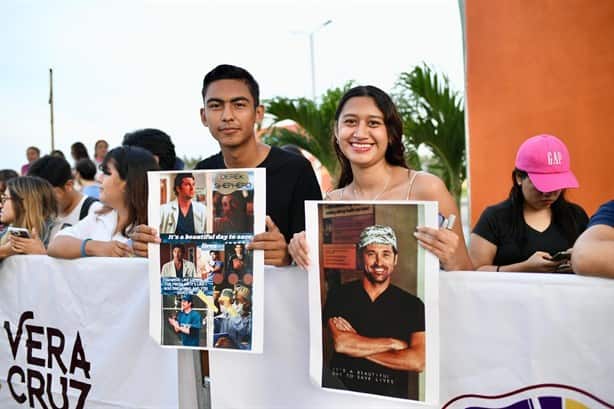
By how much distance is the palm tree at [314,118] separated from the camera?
9.50 metres

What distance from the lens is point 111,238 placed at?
2.97 metres

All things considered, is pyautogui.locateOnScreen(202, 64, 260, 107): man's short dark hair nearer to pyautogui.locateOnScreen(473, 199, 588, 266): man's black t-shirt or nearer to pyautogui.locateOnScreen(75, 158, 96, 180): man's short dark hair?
pyautogui.locateOnScreen(473, 199, 588, 266): man's black t-shirt

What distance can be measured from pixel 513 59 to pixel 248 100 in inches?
136

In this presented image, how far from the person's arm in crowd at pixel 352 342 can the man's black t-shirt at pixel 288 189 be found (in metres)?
0.66

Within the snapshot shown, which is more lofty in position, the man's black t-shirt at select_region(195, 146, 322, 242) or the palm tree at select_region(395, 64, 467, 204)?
the palm tree at select_region(395, 64, 467, 204)

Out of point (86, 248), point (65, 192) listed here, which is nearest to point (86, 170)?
point (65, 192)

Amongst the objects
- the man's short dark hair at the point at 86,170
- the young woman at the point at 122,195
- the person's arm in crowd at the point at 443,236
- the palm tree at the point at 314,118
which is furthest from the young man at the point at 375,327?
the palm tree at the point at 314,118

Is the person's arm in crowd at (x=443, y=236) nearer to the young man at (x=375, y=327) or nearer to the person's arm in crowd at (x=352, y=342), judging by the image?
the young man at (x=375, y=327)

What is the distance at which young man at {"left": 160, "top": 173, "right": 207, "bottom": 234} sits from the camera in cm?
205

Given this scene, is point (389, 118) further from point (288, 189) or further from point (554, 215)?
point (554, 215)

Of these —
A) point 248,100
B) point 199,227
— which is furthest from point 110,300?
point 248,100

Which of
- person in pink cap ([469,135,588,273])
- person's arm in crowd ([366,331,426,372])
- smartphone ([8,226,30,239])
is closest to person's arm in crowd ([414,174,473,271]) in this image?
person's arm in crowd ([366,331,426,372])

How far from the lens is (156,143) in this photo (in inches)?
152

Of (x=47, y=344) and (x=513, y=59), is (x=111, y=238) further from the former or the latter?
(x=513, y=59)
